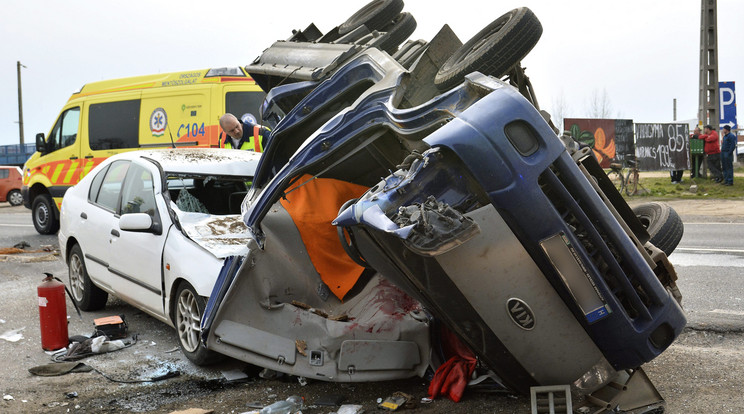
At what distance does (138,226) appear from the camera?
18.0ft

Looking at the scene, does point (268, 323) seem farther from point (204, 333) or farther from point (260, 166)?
point (260, 166)

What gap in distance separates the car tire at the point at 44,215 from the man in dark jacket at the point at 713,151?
49.9 feet

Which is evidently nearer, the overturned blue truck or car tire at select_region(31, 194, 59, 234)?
the overturned blue truck

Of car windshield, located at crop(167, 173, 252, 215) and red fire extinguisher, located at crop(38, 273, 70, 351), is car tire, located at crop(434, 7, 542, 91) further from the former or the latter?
red fire extinguisher, located at crop(38, 273, 70, 351)

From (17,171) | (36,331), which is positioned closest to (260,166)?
(36,331)

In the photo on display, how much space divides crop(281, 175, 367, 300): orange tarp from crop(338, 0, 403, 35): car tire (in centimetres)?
158

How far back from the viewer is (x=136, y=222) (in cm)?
549

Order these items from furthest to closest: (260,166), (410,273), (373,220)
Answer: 1. (260,166)
2. (410,273)
3. (373,220)

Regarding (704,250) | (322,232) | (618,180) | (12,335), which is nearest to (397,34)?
(322,232)

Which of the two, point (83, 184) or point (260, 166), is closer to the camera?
point (260, 166)

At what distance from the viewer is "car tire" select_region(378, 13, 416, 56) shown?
5.48 m

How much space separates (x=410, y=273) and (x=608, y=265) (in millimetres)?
895

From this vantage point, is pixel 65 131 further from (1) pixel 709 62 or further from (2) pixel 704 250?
(1) pixel 709 62

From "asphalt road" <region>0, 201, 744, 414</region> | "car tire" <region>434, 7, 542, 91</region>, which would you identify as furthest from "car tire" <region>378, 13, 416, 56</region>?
"asphalt road" <region>0, 201, 744, 414</region>
